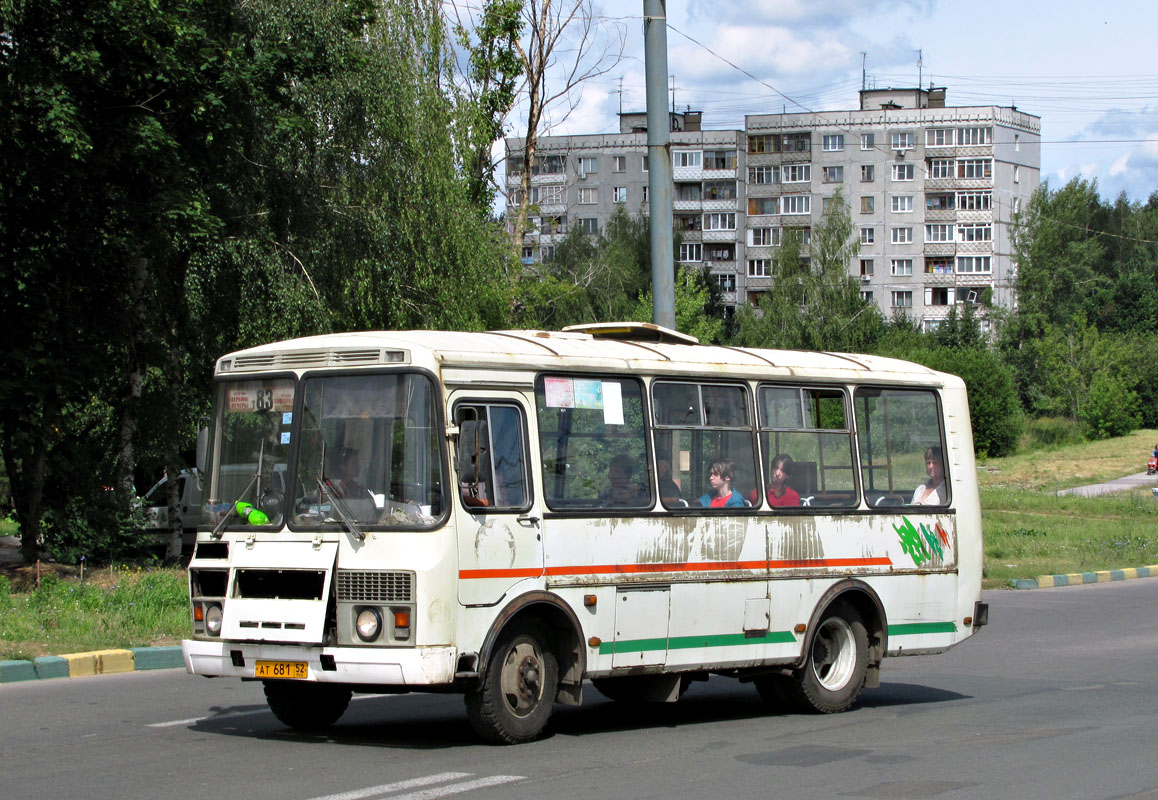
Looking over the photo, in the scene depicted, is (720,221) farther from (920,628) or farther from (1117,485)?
(920,628)

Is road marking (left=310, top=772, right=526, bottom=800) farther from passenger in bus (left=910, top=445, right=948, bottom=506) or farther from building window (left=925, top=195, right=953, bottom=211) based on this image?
building window (left=925, top=195, right=953, bottom=211)

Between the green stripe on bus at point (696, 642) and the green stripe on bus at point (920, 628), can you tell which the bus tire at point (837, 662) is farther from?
the green stripe on bus at point (696, 642)

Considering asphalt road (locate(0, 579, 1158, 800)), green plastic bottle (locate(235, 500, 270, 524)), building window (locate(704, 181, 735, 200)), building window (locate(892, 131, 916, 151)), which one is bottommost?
asphalt road (locate(0, 579, 1158, 800))

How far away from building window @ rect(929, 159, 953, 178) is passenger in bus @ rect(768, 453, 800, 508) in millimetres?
95426

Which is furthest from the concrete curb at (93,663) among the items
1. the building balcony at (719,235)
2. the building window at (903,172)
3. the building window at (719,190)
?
the building window at (903,172)

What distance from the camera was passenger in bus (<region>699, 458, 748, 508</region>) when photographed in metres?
10.4

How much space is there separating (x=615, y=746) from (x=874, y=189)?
98.7 meters

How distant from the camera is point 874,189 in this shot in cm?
10344

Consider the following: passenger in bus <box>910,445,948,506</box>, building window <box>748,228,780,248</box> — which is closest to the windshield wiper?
passenger in bus <box>910,445,948,506</box>

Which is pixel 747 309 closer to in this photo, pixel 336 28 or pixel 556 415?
pixel 336 28

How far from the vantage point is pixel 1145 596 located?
2234 centimetres

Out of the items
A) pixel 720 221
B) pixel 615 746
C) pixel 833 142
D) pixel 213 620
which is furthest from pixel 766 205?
pixel 213 620

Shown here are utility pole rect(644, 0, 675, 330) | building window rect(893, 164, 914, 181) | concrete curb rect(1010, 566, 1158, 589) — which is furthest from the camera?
building window rect(893, 164, 914, 181)

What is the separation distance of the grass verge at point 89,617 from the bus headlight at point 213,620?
177 inches
